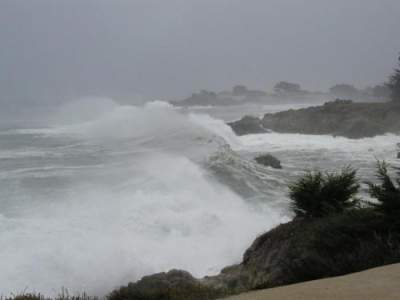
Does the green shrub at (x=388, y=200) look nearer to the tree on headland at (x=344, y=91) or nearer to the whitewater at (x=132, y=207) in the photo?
the whitewater at (x=132, y=207)

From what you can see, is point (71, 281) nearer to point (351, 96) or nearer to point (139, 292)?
point (139, 292)

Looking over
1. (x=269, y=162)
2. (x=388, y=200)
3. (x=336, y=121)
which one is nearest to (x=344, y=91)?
(x=336, y=121)

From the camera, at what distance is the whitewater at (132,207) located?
427 inches

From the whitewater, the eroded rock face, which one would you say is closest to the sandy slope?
the eroded rock face

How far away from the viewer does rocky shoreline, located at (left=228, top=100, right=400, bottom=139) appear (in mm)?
39562

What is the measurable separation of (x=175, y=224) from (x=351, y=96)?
389 ft

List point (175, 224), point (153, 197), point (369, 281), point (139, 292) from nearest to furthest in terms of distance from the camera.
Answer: point (369, 281), point (139, 292), point (175, 224), point (153, 197)

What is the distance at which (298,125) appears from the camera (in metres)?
46.7

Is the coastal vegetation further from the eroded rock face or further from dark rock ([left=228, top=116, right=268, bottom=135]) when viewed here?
dark rock ([left=228, top=116, right=268, bottom=135])

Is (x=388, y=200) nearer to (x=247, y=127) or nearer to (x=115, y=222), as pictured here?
(x=115, y=222)

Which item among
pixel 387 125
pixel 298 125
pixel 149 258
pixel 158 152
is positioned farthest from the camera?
pixel 298 125

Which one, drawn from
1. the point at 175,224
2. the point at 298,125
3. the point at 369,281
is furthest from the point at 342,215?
the point at 298,125

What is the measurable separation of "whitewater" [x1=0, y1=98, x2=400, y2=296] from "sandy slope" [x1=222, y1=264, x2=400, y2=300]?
6.44 m

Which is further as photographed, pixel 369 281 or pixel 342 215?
pixel 342 215
